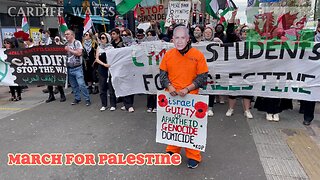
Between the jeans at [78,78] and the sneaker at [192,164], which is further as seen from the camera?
the jeans at [78,78]

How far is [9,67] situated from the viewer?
283 inches

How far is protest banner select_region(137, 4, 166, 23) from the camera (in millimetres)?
9659

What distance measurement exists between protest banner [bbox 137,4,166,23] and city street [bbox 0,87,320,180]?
421 cm

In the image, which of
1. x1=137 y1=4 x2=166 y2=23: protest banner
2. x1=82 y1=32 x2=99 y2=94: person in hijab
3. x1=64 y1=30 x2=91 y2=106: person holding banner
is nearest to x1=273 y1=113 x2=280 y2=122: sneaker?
x1=64 y1=30 x2=91 y2=106: person holding banner

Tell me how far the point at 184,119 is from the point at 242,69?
2.43 metres

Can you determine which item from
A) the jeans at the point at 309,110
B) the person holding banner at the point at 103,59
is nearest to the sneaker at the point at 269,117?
the jeans at the point at 309,110

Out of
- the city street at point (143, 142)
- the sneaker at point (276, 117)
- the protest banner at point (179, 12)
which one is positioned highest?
the protest banner at point (179, 12)

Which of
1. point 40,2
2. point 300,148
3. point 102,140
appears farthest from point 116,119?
point 40,2

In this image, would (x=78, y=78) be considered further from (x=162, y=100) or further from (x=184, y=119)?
(x=184, y=119)

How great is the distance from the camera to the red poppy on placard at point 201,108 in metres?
3.31

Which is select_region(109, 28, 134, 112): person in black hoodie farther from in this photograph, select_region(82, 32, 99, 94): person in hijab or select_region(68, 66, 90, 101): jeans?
select_region(82, 32, 99, 94): person in hijab

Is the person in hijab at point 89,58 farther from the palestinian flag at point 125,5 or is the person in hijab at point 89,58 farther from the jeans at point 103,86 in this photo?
the jeans at point 103,86

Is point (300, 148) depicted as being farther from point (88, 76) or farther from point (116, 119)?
point (88, 76)

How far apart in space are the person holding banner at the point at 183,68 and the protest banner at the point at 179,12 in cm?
586
